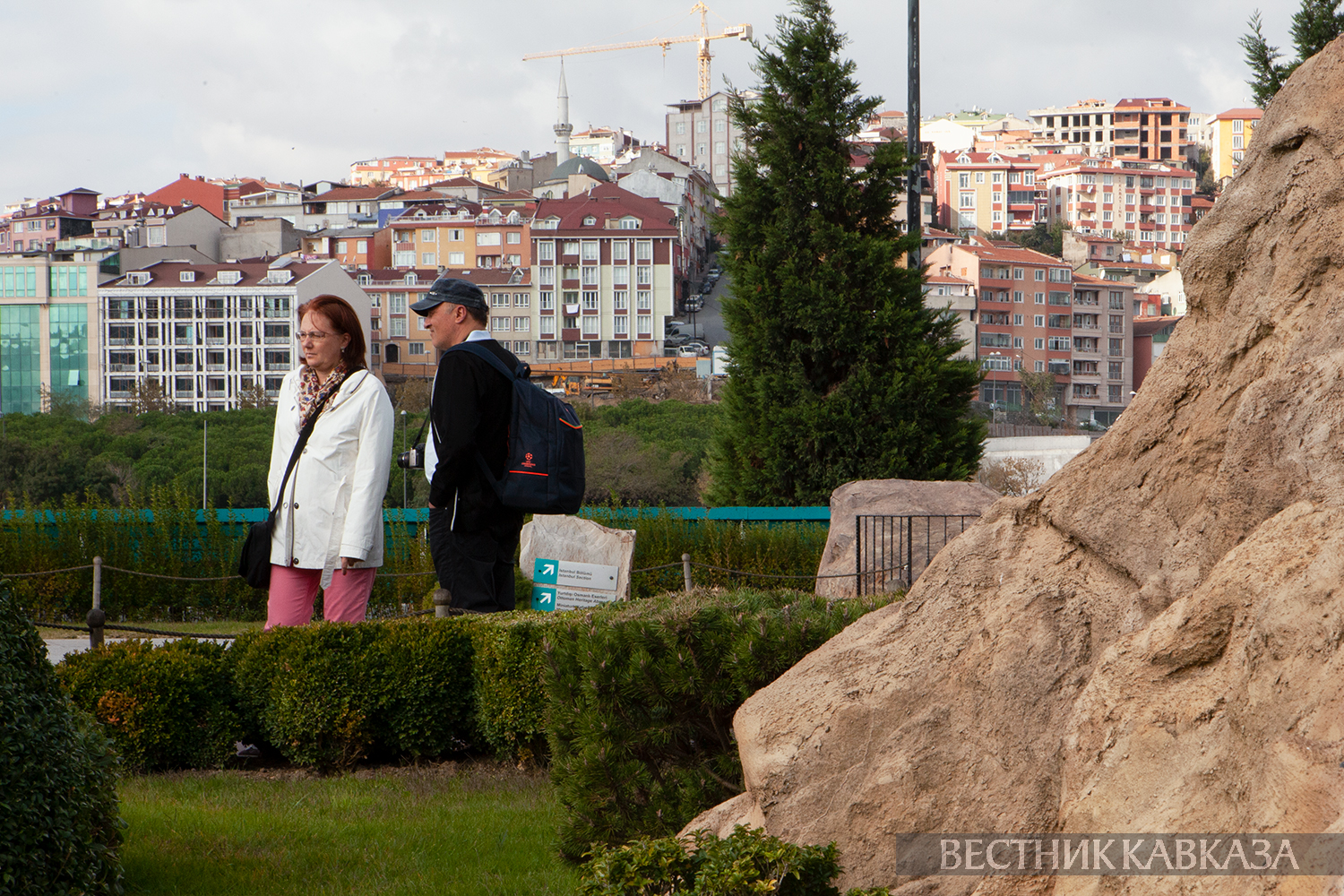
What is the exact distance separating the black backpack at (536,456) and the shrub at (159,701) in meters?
1.92

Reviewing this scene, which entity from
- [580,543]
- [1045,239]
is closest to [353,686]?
[580,543]

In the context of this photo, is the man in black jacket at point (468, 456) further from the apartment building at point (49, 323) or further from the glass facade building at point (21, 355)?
the glass facade building at point (21, 355)

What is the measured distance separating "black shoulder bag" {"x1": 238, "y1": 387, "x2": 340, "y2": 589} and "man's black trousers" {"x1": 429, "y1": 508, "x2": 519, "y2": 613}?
0.65 metres

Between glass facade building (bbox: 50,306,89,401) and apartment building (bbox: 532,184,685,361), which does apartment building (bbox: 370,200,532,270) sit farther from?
glass facade building (bbox: 50,306,89,401)

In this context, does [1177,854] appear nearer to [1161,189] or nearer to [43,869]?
[43,869]

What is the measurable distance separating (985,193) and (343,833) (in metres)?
126

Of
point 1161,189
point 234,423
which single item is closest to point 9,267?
point 234,423

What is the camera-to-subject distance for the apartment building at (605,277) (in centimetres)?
8994

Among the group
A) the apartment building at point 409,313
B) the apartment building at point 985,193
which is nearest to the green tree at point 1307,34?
the apartment building at point 409,313

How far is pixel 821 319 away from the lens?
1192cm

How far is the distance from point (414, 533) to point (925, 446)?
5887mm

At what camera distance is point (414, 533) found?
13.5 meters

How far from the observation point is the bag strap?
16.8 feet

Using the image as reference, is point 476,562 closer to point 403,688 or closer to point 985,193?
point 403,688
